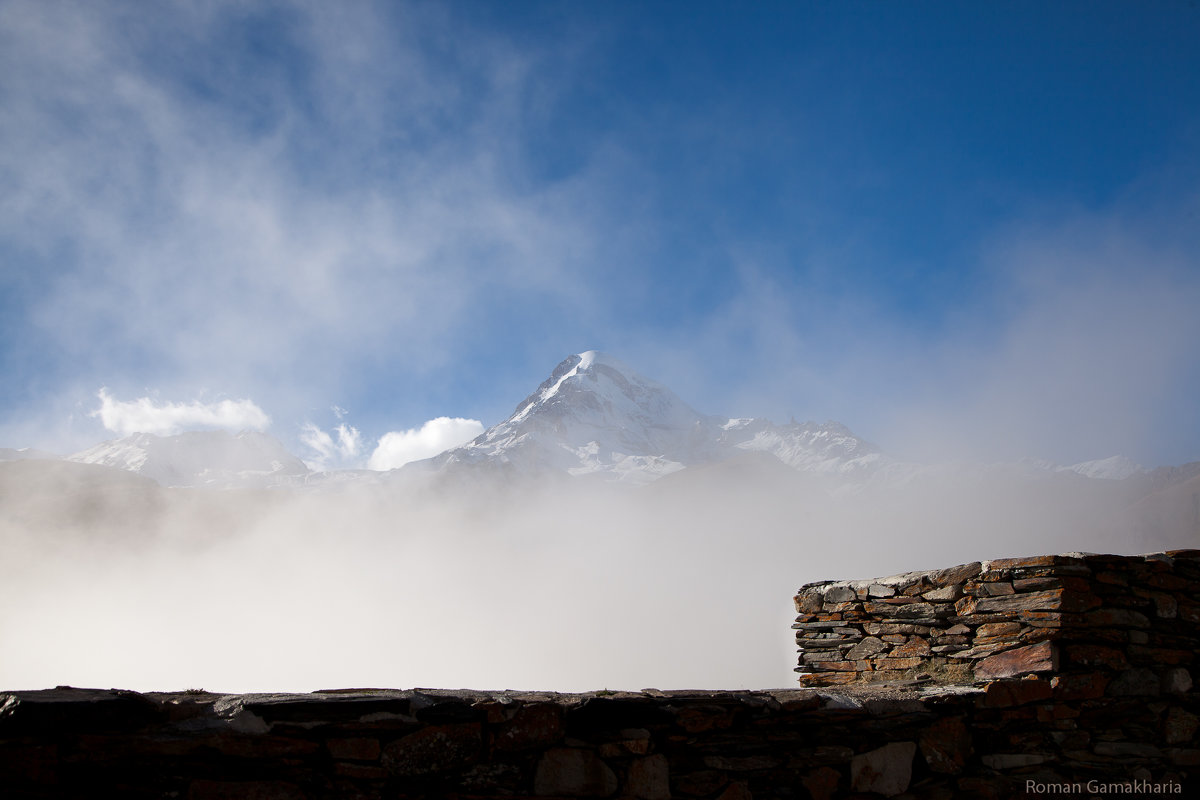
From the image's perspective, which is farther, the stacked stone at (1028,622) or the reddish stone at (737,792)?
the stacked stone at (1028,622)

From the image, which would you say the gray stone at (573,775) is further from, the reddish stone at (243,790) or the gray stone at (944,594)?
the gray stone at (944,594)

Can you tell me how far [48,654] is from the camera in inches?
2083

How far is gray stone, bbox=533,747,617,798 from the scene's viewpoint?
362 cm

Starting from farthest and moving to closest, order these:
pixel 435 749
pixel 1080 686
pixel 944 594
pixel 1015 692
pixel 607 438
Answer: pixel 607 438
pixel 944 594
pixel 1080 686
pixel 1015 692
pixel 435 749

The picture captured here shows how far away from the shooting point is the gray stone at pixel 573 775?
3.62m

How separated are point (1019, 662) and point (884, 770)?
5.26ft

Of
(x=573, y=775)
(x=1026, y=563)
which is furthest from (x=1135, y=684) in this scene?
(x=573, y=775)

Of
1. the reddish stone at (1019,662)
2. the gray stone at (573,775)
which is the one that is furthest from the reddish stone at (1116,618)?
the gray stone at (573,775)

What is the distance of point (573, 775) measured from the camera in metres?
3.67

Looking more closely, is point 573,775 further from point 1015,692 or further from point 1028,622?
point 1028,622

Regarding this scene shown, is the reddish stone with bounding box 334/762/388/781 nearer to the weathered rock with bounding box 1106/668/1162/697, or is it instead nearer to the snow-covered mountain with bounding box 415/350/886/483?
the weathered rock with bounding box 1106/668/1162/697

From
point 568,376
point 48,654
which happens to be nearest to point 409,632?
point 48,654

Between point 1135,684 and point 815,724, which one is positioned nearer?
point 815,724

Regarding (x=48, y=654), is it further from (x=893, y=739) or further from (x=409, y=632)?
(x=893, y=739)
